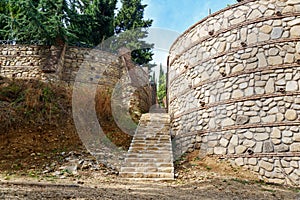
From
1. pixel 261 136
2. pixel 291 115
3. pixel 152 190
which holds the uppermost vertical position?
pixel 291 115

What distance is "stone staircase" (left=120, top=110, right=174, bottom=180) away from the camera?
5094 millimetres

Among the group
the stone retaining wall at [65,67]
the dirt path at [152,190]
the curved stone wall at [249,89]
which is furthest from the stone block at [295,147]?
the stone retaining wall at [65,67]

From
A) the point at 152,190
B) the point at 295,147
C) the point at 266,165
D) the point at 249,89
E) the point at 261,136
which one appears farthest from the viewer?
the point at 249,89

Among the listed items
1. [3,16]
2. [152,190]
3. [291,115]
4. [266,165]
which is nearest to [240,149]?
[266,165]

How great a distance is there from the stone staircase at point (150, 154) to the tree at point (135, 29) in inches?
310

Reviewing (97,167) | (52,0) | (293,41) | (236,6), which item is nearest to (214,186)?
(97,167)

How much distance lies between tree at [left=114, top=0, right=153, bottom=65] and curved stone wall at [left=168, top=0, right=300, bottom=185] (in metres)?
8.65

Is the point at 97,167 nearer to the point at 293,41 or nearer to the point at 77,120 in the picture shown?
the point at 77,120

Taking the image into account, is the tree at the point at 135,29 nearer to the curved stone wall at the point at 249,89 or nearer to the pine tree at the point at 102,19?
the pine tree at the point at 102,19

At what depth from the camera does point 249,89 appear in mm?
5449

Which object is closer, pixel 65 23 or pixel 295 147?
pixel 295 147

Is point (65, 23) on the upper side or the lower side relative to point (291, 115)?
upper

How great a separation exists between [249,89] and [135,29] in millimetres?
11082

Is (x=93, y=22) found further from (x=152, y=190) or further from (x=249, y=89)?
(x=152, y=190)
